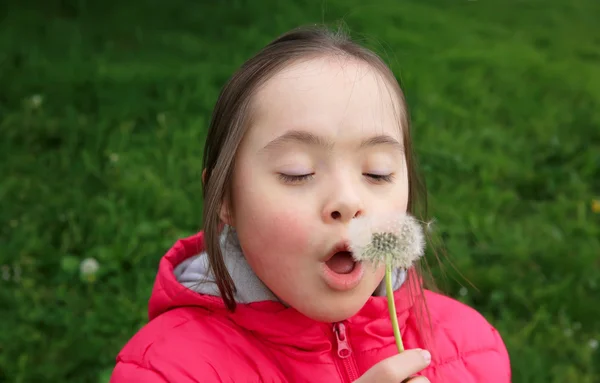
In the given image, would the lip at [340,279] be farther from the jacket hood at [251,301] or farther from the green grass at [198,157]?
the green grass at [198,157]

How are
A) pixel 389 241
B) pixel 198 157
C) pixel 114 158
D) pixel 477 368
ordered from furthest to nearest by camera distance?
1. pixel 198 157
2. pixel 114 158
3. pixel 477 368
4. pixel 389 241

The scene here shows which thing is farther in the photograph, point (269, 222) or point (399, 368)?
point (269, 222)

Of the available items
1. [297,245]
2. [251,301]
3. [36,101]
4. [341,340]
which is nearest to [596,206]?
[341,340]

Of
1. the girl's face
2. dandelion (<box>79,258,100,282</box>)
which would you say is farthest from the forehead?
dandelion (<box>79,258,100,282</box>)

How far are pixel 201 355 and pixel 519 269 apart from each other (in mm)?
1936

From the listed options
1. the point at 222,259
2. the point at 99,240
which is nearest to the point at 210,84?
the point at 99,240

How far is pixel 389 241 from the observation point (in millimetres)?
1298

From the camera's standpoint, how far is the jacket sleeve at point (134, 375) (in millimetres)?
1557

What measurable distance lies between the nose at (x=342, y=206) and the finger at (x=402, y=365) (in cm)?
26

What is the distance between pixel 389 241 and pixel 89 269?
6.29 feet

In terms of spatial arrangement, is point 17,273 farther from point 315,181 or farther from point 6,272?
point 315,181

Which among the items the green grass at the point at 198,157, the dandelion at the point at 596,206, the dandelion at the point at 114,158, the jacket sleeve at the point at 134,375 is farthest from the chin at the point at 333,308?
the dandelion at the point at 596,206

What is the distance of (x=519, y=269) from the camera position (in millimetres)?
3221

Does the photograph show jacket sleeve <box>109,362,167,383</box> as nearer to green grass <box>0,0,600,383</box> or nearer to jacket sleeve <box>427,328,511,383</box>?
jacket sleeve <box>427,328,511,383</box>
